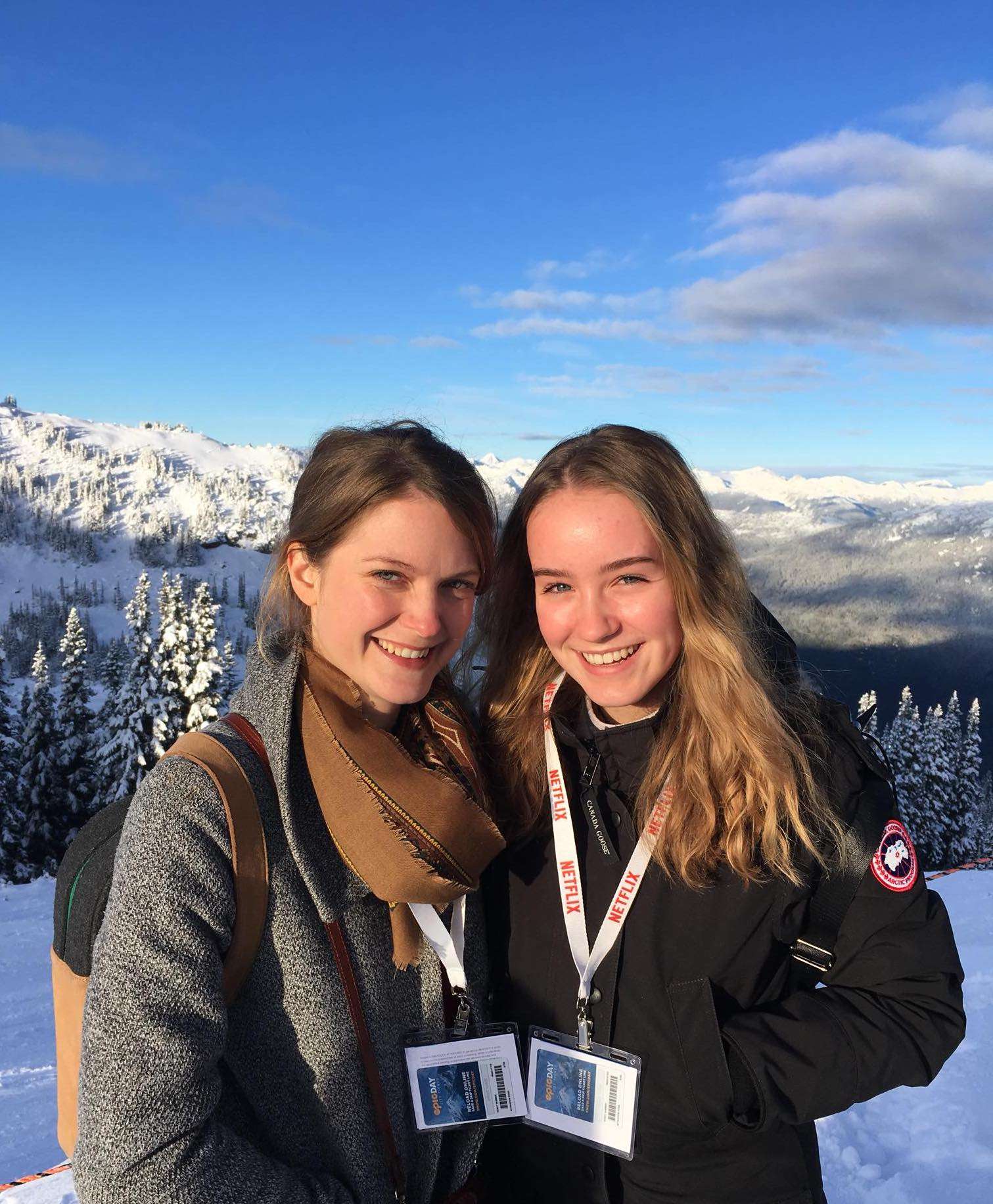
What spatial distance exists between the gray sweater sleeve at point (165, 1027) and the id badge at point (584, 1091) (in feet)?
2.42

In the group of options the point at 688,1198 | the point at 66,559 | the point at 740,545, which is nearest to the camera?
the point at 688,1198

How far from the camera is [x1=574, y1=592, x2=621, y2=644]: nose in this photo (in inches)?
98.8

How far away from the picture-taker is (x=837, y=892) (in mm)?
2320

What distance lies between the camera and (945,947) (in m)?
2.30

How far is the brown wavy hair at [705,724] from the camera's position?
2379 mm

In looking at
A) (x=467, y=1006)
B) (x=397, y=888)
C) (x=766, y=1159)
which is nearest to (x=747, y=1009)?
(x=766, y=1159)

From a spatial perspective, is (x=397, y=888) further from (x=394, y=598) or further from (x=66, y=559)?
(x=66, y=559)

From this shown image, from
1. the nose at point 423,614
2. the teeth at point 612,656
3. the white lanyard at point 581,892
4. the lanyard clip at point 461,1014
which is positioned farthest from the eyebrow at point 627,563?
the lanyard clip at point 461,1014

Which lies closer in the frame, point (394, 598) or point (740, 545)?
point (394, 598)

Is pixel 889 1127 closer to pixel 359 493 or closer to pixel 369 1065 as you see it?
pixel 369 1065

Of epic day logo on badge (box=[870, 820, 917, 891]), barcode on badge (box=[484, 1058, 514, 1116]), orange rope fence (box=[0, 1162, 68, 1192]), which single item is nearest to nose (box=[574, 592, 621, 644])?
epic day logo on badge (box=[870, 820, 917, 891])

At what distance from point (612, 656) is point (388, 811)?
0.86m

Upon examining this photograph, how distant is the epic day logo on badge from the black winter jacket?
1.0 inches

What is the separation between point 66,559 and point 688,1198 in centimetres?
18986
